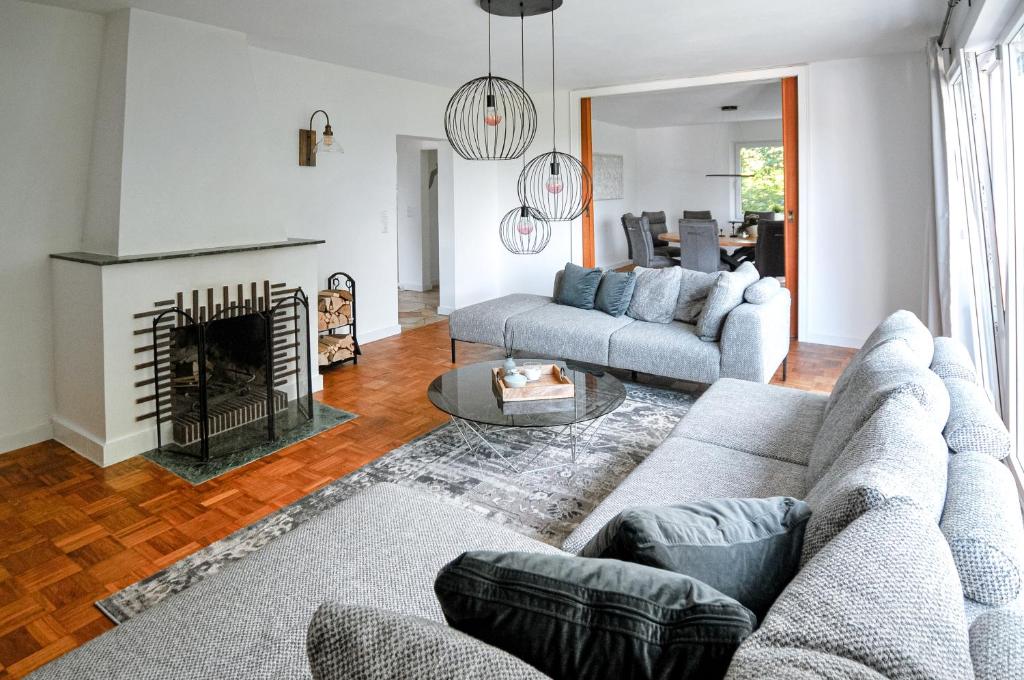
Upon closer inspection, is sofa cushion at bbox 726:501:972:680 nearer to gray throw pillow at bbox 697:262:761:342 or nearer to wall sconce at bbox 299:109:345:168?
gray throw pillow at bbox 697:262:761:342

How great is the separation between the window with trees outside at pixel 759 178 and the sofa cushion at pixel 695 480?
29.3 ft

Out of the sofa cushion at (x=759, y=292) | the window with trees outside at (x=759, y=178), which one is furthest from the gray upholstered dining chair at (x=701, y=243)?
the window with trees outside at (x=759, y=178)

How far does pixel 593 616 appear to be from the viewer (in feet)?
2.98

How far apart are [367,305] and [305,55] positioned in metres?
1.97

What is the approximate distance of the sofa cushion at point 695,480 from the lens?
1.98 meters

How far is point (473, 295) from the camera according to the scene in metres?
6.99

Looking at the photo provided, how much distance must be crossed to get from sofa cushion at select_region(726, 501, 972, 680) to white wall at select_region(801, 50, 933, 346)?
473cm

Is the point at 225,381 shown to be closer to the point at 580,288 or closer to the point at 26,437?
the point at 26,437

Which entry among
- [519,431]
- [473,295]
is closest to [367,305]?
[473,295]

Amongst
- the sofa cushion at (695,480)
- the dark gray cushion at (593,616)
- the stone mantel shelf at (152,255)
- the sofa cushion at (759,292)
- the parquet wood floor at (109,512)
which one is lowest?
the parquet wood floor at (109,512)

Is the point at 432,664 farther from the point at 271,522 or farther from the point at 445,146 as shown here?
the point at 445,146

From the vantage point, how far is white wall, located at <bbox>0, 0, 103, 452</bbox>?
3.32 meters

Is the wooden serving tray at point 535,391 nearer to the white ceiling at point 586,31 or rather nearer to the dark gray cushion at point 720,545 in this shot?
the dark gray cushion at point 720,545

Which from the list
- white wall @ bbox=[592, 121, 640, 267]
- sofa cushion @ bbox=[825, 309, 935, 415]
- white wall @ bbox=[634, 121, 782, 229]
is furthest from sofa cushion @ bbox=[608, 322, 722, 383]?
white wall @ bbox=[634, 121, 782, 229]
